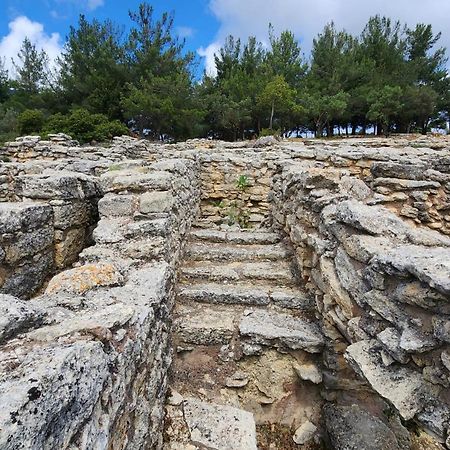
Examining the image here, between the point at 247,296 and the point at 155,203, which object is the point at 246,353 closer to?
the point at 247,296

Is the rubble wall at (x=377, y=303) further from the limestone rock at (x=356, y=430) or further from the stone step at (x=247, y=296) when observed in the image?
the stone step at (x=247, y=296)

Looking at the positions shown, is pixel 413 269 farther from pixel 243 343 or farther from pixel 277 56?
pixel 277 56

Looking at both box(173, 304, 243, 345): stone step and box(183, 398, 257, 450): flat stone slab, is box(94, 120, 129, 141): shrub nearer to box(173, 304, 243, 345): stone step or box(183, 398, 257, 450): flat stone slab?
box(173, 304, 243, 345): stone step

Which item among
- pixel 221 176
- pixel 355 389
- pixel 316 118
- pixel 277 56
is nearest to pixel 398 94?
pixel 316 118

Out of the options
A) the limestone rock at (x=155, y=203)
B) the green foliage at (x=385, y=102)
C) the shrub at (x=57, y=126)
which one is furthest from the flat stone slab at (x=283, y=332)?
the green foliage at (x=385, y=102)

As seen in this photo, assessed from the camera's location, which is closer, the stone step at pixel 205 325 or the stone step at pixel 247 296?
the stone step at pixel 205 325

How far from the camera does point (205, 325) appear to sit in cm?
269

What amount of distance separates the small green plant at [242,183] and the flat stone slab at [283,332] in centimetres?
329

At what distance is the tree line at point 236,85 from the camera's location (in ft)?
59.4

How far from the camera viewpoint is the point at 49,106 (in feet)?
69.5

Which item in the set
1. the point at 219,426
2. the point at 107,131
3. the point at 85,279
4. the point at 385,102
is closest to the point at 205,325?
the point at 219,426

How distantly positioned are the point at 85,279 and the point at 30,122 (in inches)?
718

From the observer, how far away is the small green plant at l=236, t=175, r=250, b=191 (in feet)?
18.7

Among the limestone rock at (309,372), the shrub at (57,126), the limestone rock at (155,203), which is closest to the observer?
the limestone rock at (309,372)
